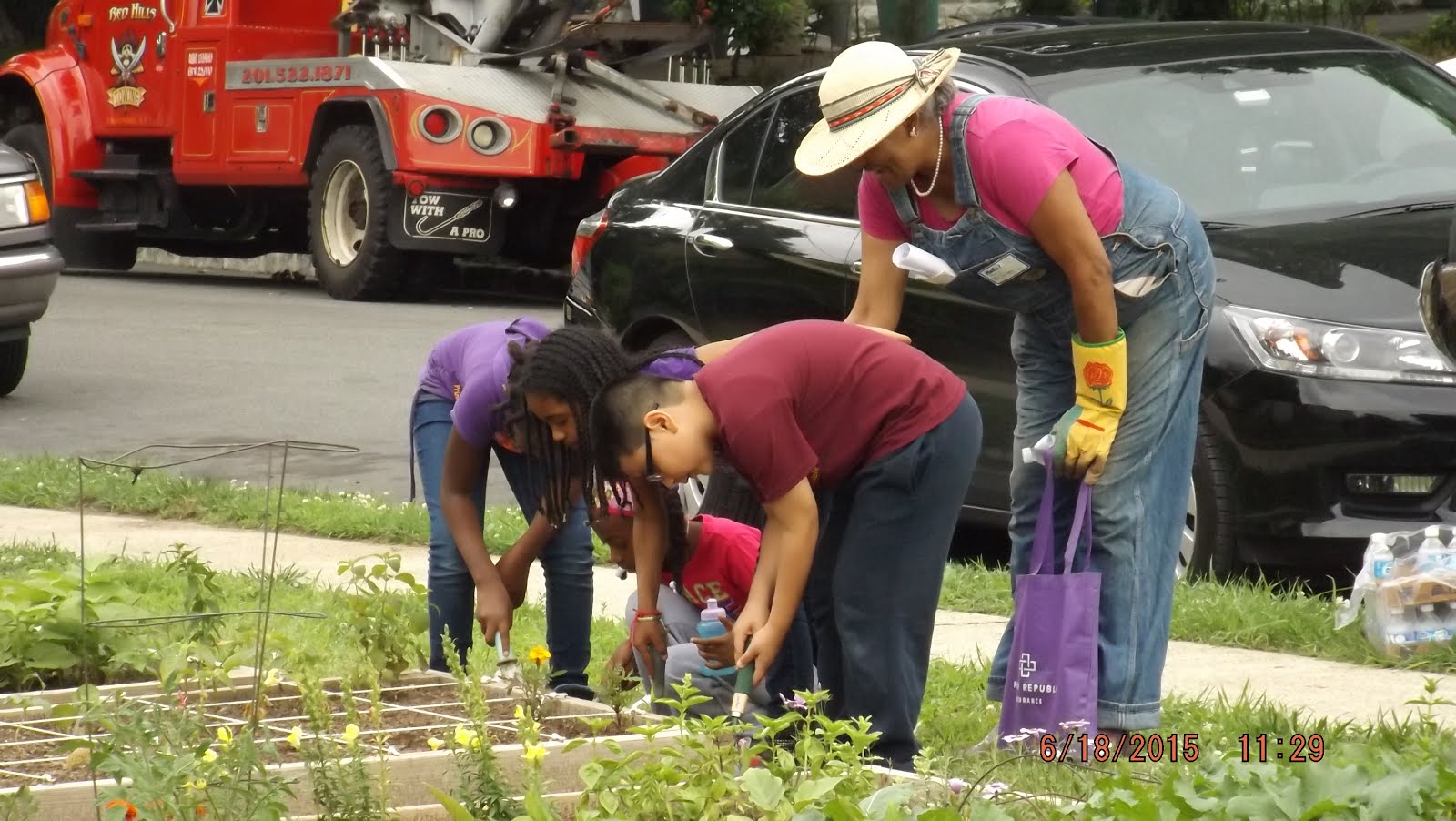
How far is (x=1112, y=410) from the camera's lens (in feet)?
12.2

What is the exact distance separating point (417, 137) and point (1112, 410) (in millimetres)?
9766

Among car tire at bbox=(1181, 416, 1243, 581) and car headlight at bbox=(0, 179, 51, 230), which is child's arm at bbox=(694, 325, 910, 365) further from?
car headlight at bbox=(0, 179, 51, 230)

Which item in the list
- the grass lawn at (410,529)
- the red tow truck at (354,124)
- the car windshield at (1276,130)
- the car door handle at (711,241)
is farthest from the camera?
the red tow truck at (354,124)

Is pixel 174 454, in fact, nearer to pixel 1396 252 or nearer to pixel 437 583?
pixel 437 583

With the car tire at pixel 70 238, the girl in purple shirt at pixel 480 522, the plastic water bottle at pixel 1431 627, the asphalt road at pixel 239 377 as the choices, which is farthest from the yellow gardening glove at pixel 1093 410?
the car tire at pixel 70 238

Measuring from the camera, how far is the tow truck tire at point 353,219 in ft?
44.3

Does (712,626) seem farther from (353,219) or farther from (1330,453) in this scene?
(353,219)

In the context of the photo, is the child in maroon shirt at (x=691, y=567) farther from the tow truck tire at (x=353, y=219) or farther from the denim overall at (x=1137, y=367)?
the tow truck tire at (x=353, y=219)

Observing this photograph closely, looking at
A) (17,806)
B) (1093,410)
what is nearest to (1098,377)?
(1093,410)

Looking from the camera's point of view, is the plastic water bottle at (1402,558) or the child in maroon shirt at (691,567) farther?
the plastic water bottle at (1402,558)

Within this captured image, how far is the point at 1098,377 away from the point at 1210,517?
1.71 metres

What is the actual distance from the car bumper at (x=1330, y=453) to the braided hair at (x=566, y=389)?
1875mm
